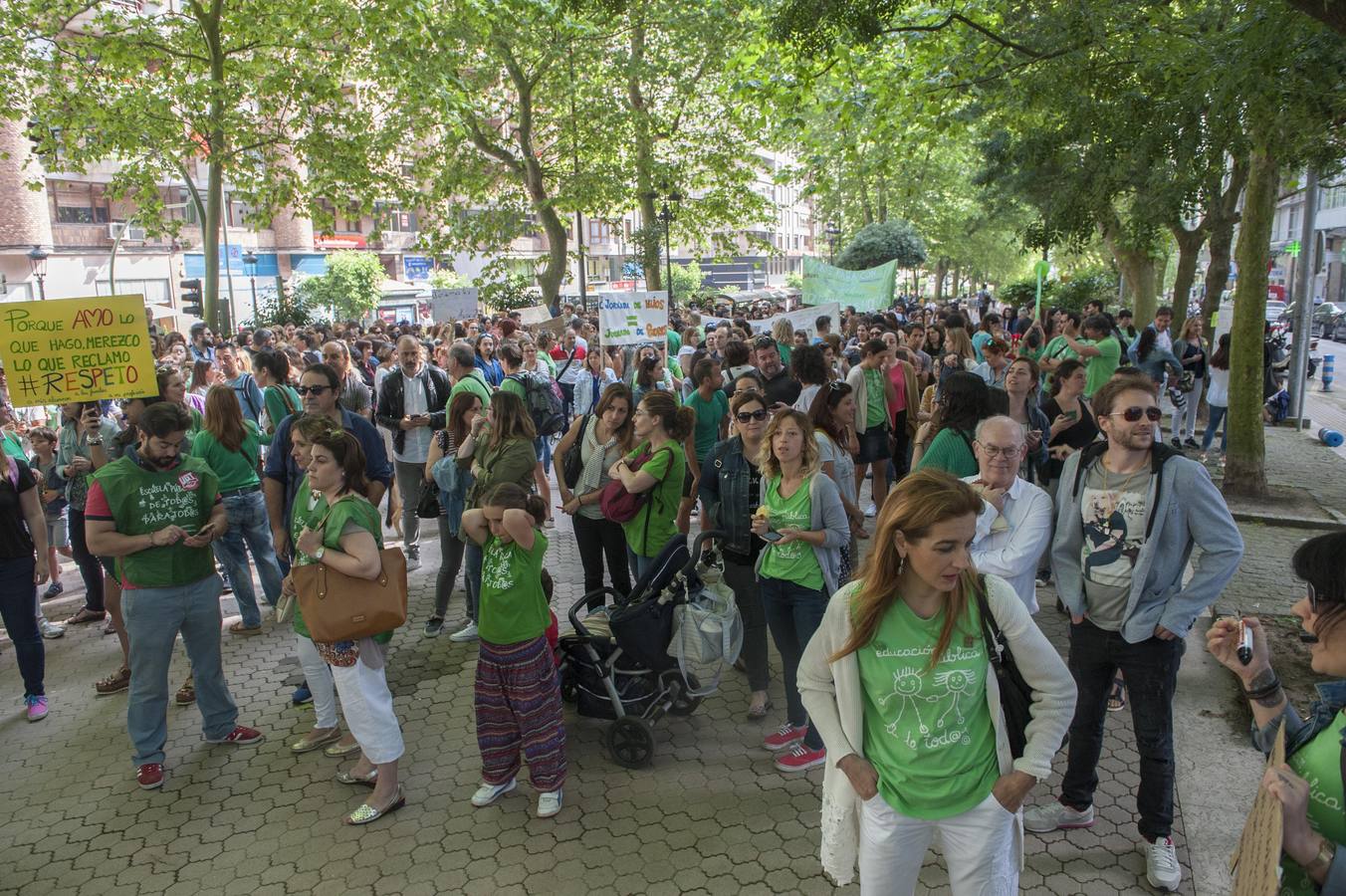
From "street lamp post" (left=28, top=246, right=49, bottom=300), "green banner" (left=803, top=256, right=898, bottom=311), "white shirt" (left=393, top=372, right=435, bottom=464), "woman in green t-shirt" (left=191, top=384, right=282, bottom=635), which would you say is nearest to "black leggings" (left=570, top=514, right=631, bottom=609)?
"woman in green t-shirt" (left=191, top=384, right=282, bottom=635)

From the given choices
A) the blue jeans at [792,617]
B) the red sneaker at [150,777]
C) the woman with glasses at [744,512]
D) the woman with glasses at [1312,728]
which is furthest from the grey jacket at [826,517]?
the red sneaker at [150,777]

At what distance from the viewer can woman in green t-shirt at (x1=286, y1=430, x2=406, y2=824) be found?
4246 millimetres

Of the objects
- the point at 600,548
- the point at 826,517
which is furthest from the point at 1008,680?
the point at 600,548

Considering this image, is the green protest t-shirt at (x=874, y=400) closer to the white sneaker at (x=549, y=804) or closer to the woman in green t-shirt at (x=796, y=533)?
the woman in green t-shirt at (x=796, y=533)

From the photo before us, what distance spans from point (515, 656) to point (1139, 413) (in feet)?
9.26

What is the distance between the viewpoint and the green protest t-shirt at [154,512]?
186 inches

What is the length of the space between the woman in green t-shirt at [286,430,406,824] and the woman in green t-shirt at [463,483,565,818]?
42cm

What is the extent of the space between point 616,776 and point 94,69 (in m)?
17.4

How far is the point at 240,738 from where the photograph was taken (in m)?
5.36

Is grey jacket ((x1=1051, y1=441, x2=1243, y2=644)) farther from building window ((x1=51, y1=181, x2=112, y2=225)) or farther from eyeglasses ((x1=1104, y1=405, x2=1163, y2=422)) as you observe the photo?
building window ((x1=51, y1=181, x2=112, y2=225))

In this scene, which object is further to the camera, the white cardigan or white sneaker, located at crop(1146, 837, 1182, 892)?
white sneaker, located at crop(1146, 837, 1182, 892)

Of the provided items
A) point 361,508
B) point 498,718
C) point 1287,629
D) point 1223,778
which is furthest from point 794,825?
point 1287,629

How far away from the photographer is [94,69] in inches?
656

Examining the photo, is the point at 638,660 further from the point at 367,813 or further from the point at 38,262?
the point at 38,262
